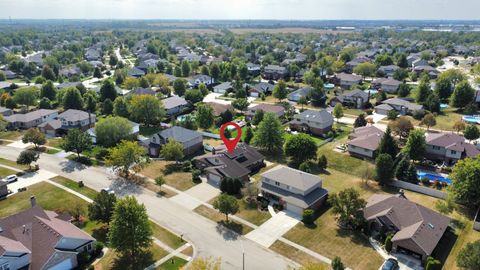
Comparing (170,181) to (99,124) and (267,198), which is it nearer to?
(267,198)

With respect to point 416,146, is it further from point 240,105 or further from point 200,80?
point 200,80

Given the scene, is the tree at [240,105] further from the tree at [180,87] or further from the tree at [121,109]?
the tree at [121,109]

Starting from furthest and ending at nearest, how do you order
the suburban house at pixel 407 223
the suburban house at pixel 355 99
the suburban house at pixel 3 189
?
the suburban house at pixel 355 99 < the suburban house at pixel 3 189 < the suburban house at pixel 407 223

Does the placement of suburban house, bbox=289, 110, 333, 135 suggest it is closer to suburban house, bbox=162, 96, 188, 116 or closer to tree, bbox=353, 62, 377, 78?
suburban house, bbox=162, 96, 188, 116

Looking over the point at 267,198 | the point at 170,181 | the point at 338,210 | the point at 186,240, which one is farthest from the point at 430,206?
the point at 170,181

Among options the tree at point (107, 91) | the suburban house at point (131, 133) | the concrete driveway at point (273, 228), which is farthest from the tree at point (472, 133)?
the tree at point (107, 91)

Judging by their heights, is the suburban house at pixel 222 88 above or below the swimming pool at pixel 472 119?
below
